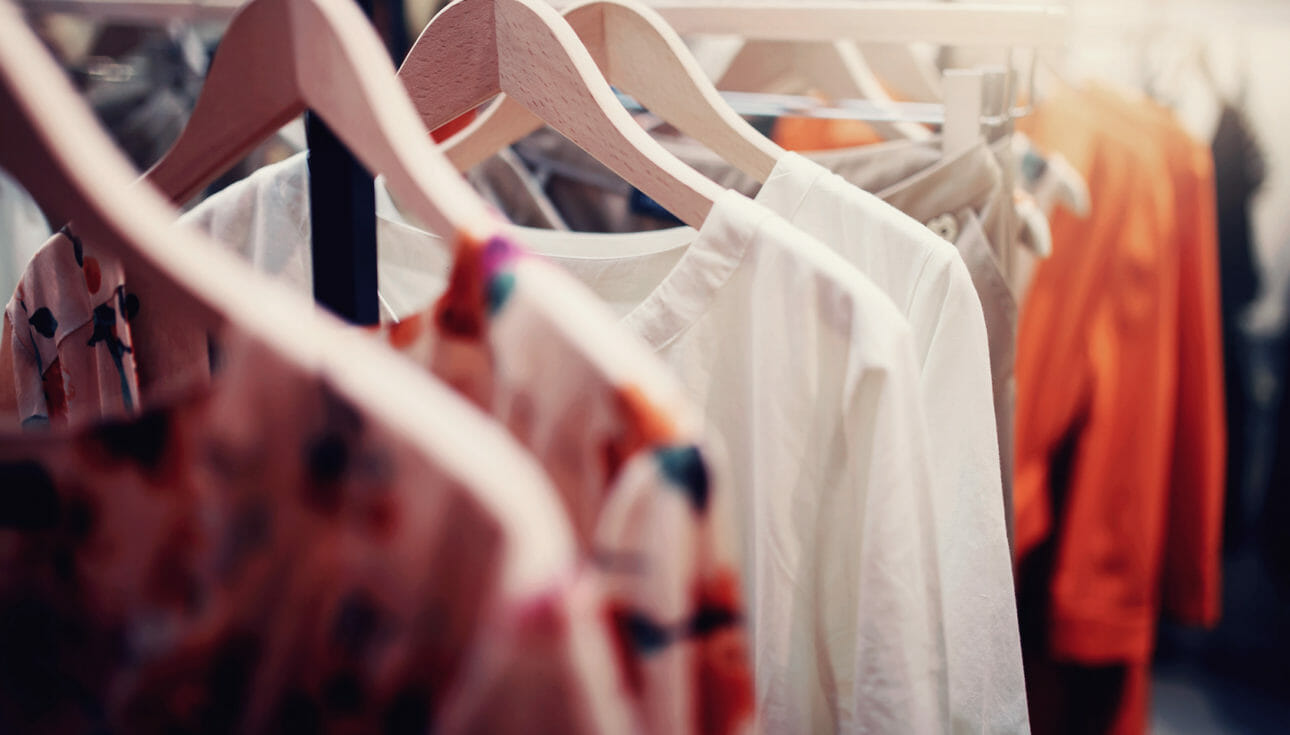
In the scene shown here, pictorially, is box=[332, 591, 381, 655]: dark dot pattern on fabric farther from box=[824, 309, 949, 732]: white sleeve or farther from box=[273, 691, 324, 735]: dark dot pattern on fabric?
box=[824, 309, 949, 732]: white sleeve

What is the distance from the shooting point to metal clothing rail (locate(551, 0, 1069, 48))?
2.07 feet

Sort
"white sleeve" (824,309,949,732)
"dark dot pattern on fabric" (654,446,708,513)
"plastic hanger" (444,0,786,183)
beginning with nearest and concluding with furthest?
"dark dot pattern on fabric" (654,446,708,513)
"white sleeve" (824,309,949,732)
"plastic hanger" (444,0,786,183)

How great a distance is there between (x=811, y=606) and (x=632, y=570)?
0.88ft

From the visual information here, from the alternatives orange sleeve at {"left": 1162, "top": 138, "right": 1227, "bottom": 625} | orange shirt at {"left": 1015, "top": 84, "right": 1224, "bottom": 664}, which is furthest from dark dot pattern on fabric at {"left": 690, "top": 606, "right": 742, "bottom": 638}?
orange sleeve at {"left": 1162, "top": 138, "right": 1227, "bottom": 625}

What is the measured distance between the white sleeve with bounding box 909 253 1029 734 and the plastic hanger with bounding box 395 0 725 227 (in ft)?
0.48

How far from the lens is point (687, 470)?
0.22 m

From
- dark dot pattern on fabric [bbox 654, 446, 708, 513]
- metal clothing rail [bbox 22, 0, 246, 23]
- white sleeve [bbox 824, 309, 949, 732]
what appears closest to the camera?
dark dot pattern on fabric [bbox 654, 446, 708, 513]

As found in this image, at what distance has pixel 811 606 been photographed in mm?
466

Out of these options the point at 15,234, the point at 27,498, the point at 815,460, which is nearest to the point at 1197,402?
the point at 815,460

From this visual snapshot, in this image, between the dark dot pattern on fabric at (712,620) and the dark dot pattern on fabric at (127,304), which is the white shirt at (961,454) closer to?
the dark dot pattern on fabric at (712,620)

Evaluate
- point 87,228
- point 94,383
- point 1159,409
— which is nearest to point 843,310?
point 87,228

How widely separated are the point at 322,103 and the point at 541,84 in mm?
146

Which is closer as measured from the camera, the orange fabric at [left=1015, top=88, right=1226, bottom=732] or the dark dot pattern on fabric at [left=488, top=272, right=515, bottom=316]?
the dark dot pattern on fabric at [left=488, top=272, right=515, bottom=316]

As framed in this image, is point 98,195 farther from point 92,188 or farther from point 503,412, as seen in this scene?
point 503,412
